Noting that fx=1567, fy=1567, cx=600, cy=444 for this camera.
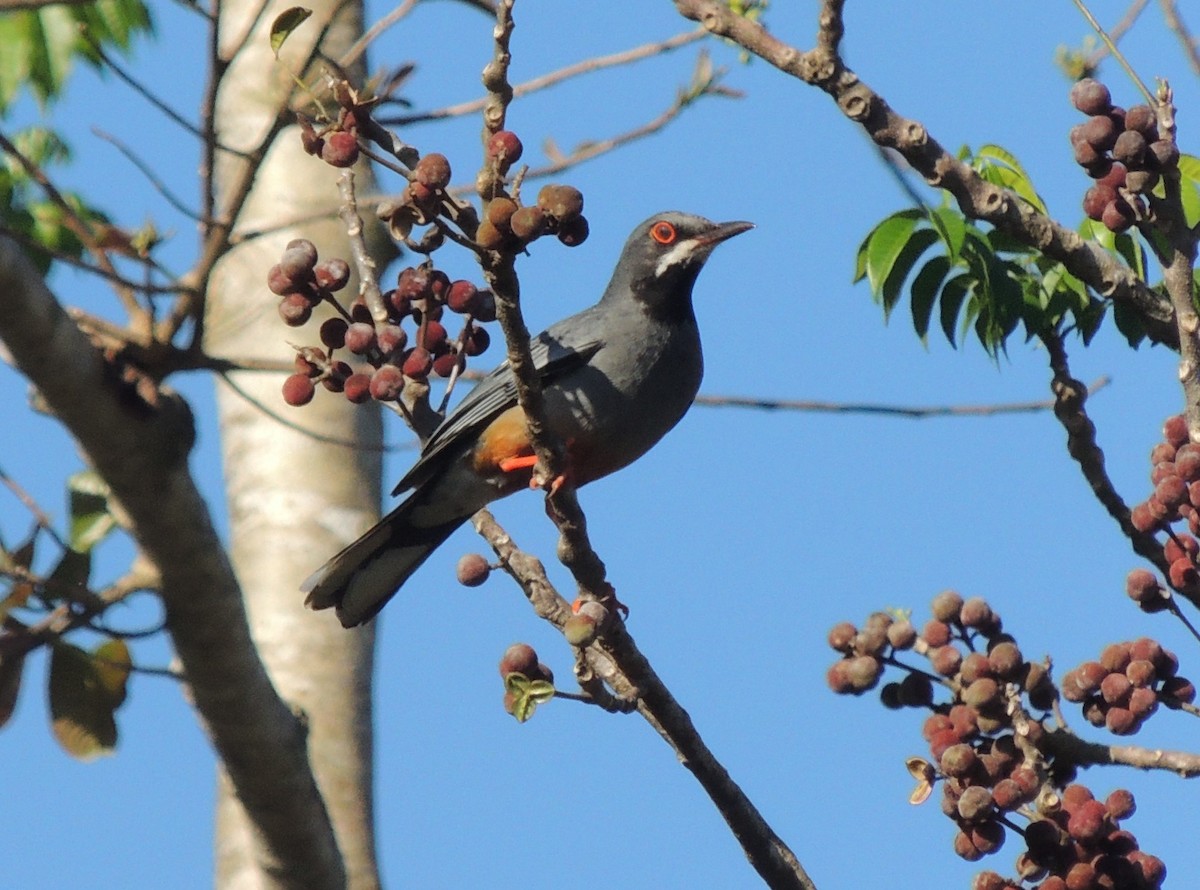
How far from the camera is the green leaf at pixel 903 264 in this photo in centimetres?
448

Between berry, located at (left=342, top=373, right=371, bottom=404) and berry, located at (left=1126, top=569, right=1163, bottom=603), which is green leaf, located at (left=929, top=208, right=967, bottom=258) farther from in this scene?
berry, located at (left=342, top=373, right=371, bottom=404)

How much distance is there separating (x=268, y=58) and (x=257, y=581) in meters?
2.61

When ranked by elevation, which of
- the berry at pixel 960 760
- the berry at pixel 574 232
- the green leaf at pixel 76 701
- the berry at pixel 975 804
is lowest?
the berry at pixel 975 804

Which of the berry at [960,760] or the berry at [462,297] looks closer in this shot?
the berry at [960,760]

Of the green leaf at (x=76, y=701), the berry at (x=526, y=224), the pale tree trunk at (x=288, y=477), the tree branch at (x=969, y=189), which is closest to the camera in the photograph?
the berry at (x=526, y=224)

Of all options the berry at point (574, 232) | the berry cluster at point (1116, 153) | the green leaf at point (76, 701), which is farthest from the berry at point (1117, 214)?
the green leaf at point (76, 701)

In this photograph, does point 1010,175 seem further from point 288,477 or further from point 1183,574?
point 288,477

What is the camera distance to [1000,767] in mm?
3705

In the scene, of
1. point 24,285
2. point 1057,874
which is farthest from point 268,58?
point 1057,874

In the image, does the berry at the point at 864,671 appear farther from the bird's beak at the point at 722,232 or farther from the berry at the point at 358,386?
the bird's beak at the point at 722,232

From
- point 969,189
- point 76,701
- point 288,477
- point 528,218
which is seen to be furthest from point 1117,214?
point 288,477

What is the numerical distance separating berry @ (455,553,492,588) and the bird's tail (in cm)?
129

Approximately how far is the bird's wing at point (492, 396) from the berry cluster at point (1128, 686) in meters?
2.43

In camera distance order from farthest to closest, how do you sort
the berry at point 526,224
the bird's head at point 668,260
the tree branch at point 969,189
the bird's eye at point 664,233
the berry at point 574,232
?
the bird's eye at point 664,233 → the bird's head at point 668,260 → the tree branch at point 969,189 → the berry at point 574,232 → the berry at point 526,224
